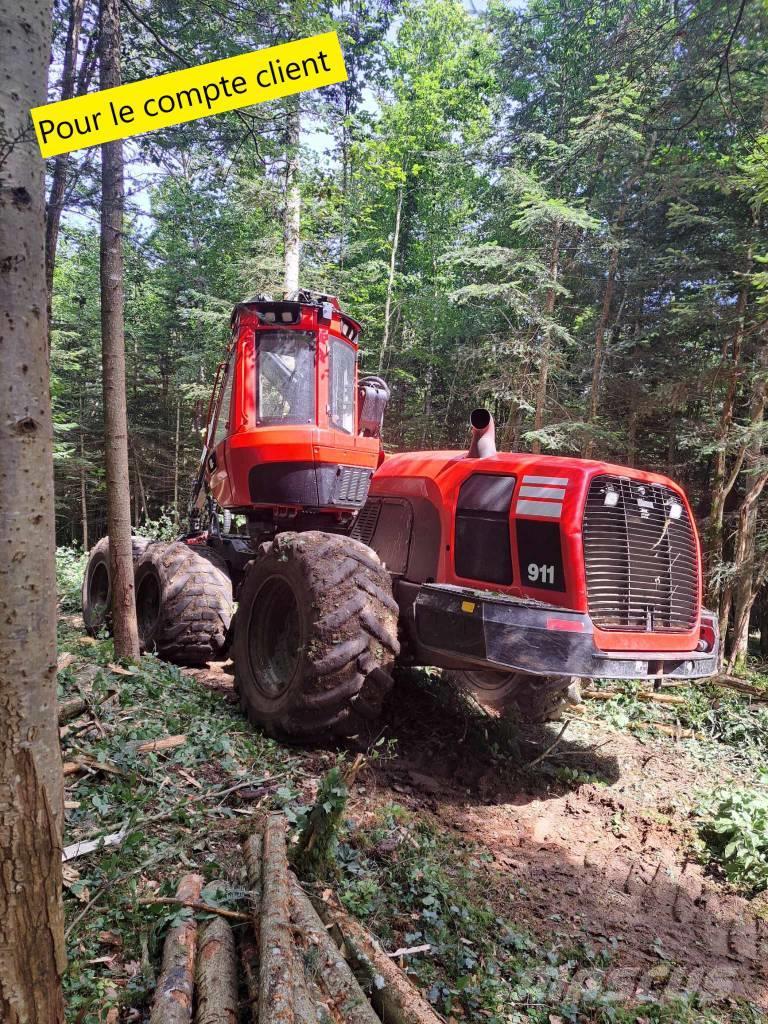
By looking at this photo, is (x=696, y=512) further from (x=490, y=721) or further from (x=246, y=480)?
(x=246, y=480)

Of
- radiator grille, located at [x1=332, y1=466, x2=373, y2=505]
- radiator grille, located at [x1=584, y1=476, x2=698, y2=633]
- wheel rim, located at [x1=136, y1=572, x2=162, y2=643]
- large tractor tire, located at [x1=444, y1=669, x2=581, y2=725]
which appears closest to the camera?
radiator grille, located at [x1=584, y1=476, x2=698, y2=633]

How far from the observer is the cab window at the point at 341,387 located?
18.4 feet

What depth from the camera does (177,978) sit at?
1.91m

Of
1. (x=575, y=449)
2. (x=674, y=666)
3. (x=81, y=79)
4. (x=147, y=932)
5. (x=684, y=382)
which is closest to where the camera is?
(x=147, y=932)

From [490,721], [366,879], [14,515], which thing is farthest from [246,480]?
[14,515]

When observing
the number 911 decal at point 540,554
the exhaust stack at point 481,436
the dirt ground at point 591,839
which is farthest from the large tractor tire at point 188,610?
the number 911 decal at point 540,554

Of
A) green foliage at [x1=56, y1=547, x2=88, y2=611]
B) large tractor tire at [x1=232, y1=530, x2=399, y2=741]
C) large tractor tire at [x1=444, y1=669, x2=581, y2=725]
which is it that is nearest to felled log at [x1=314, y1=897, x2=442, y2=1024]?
A: large tractor tire at [x1=232, y1=530, x2=399, y2=741]

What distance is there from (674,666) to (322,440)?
120 inches

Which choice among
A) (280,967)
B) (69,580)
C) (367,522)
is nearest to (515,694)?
(367,522)

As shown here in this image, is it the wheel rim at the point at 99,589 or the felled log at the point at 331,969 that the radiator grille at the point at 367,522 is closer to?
the felled log at the point at 331,969

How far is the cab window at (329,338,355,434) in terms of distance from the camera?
560cm

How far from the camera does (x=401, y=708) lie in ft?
16.8

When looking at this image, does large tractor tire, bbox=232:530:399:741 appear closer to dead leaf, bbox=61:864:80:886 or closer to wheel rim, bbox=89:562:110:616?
dead leaf, bbox=61:864:80:886

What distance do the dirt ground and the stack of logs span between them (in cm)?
92
